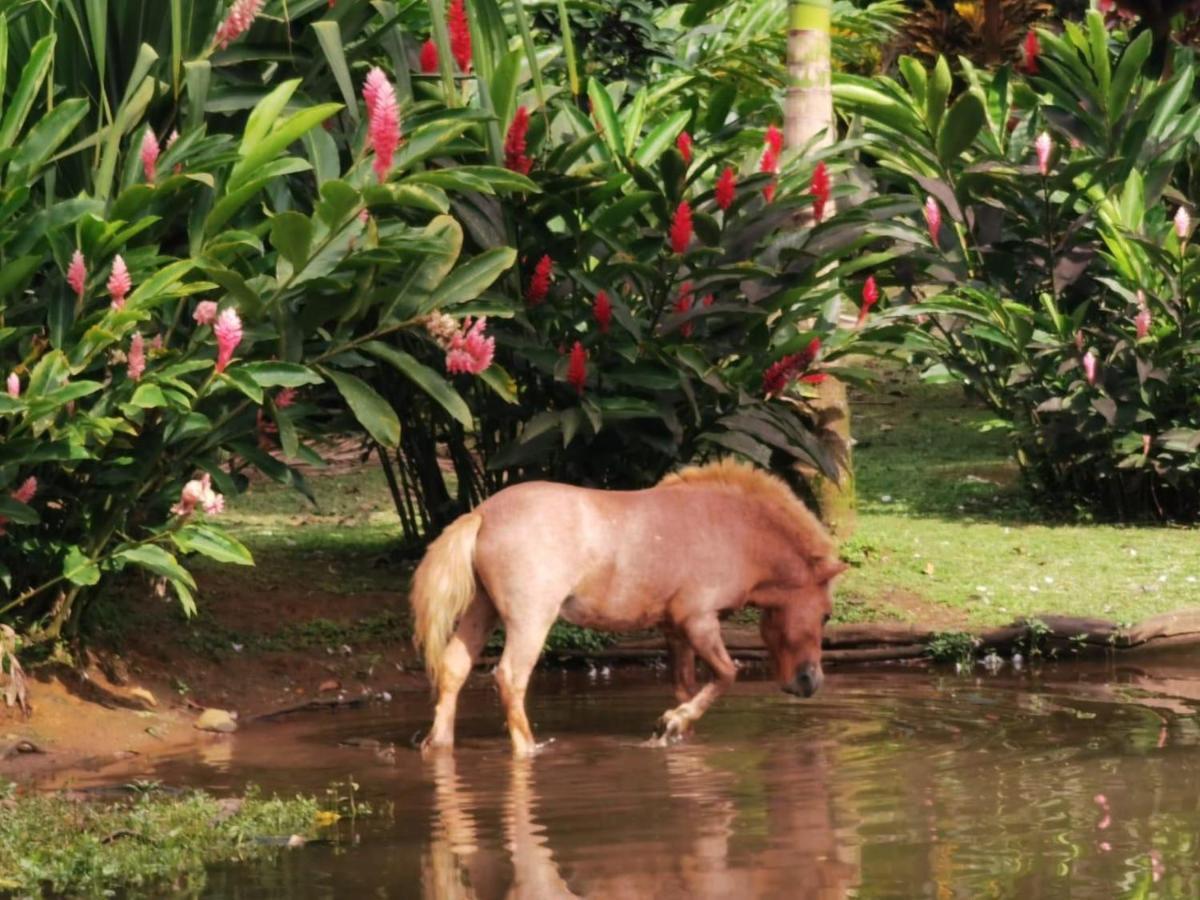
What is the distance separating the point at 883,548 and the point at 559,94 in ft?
10.6

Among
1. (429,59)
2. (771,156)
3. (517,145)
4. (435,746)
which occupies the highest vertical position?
(429,59)

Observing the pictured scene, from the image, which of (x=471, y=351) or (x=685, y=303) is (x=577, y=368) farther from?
(x=471, y=351)

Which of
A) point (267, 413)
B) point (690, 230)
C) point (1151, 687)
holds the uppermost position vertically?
point (690, 230)

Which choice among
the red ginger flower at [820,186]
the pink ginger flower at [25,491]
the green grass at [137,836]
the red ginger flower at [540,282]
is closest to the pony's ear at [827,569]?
the red ginger flower at [540,282]

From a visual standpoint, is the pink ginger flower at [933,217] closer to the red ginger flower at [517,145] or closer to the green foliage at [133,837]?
the red ginger flower at [517,145]

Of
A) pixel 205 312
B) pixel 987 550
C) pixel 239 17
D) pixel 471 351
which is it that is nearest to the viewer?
pixel 239 17

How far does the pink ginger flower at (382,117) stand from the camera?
769 centimetres

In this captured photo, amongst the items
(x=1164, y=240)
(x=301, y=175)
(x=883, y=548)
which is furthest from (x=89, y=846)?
(x=1164, y=240)

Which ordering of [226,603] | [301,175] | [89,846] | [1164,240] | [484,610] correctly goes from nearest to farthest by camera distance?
[89,846] → [484,610] → [301,175] → [226,603] → [1164,240]

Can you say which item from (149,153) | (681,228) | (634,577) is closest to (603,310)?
(681,228)

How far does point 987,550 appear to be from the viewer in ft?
40.0

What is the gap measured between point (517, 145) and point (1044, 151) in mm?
4443

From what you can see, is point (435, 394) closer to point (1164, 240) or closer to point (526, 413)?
point (526, 413)

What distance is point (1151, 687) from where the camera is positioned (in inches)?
380
